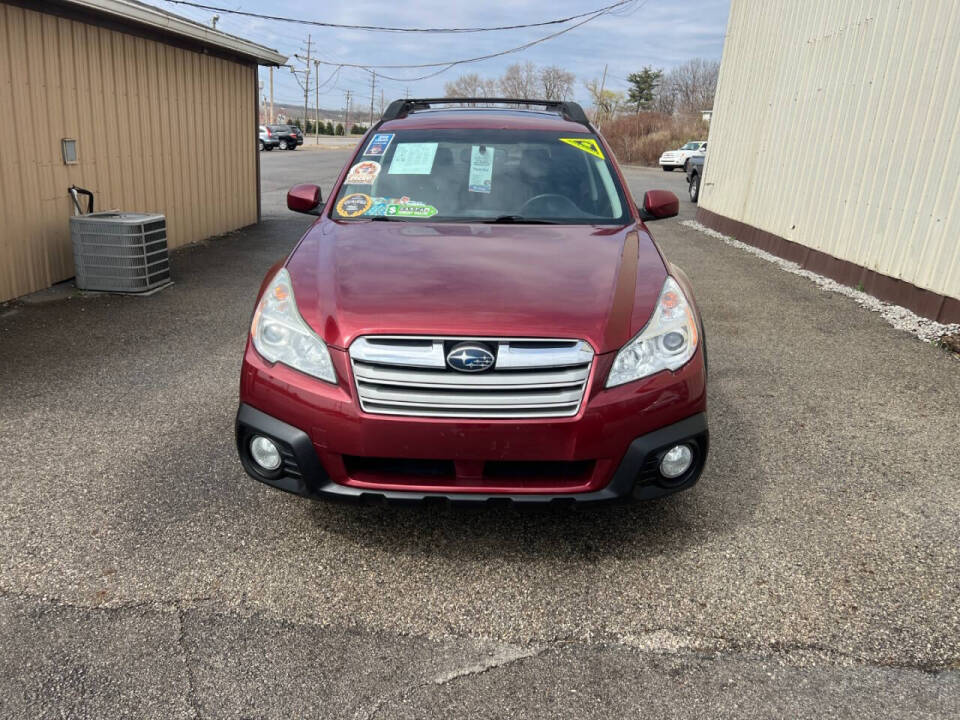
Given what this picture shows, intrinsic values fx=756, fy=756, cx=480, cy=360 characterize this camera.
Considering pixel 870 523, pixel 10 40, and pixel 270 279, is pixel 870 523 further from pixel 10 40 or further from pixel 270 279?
pixel 10 40

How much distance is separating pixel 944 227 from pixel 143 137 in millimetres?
8479

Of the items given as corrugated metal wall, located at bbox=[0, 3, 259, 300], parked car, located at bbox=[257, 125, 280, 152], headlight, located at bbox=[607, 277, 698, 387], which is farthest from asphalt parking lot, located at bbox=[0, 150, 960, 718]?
parked car, located at bbox=[257, 125, 280, 152]

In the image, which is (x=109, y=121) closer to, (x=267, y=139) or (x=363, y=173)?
(x=363, y=173)

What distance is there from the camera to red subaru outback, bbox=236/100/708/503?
2576 mm

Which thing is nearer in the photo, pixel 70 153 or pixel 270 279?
pixel 270 279

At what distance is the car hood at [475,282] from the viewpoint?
8.71 feet

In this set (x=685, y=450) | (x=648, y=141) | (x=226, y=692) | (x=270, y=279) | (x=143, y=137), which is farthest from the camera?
(x=648, y=141)

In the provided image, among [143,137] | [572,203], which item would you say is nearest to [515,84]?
[143,137]

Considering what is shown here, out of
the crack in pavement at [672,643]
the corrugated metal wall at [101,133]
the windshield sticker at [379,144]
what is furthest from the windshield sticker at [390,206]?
the corrugated metal wall at [101,133]

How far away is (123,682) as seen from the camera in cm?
228

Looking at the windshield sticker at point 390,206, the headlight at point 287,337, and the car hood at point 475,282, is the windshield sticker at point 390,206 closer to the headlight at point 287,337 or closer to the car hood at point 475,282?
the car hood at point 475,282

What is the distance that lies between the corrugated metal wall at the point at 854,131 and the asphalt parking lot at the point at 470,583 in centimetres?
321

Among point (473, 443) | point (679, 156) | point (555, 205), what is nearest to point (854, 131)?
point (555, 205)

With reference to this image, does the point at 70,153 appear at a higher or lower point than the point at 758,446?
higher
